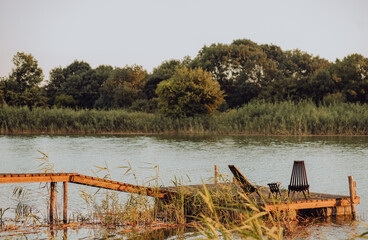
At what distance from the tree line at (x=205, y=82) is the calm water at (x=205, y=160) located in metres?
12.0

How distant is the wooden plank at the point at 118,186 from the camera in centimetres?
1042

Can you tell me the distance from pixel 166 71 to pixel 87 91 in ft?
44.0

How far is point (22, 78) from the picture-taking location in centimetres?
6512

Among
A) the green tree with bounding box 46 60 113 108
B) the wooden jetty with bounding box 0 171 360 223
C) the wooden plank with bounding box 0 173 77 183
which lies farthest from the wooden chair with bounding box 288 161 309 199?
the green tree with bounding box 46 60 113 108

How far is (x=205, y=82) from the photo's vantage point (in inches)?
1740

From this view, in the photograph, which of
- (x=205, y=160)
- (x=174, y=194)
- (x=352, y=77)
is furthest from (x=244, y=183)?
(x=352, y=77)

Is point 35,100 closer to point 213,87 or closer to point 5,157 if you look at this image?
point 213,87

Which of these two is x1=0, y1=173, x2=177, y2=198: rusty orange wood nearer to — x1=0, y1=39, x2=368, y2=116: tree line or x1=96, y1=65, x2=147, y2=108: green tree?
Answer: x1=0, y1=39, x2=368, y2=116: tree line

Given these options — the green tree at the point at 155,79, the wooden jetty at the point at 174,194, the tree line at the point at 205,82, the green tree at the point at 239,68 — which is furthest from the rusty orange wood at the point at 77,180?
the green tree at the point at 155,79

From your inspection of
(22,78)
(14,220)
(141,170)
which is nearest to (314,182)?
(141,170)

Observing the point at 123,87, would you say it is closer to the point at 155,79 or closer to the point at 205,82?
the point at 155,79

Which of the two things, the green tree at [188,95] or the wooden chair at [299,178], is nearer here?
the wooden chair at [299,178]

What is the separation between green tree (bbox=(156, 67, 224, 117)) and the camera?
139ft

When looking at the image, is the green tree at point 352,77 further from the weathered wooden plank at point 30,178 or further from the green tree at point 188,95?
the weathered wooden plank at point 30,178
